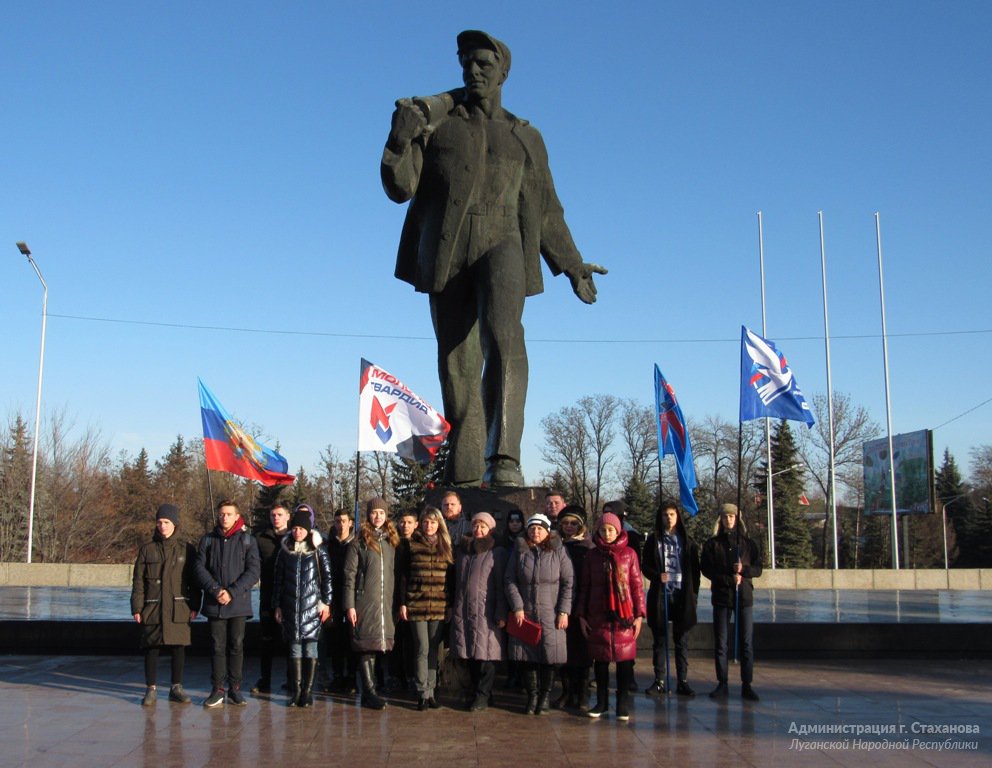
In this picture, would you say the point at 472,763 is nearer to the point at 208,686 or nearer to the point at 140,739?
the point at 140,739

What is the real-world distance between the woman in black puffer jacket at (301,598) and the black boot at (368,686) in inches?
14.0

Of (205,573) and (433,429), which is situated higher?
(433,429)

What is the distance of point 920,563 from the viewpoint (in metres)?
53.9

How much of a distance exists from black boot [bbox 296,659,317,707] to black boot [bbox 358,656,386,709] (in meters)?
0.34

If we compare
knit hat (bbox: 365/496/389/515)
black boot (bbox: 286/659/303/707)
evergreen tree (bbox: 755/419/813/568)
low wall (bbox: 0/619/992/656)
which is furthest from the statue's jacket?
evergreen tree (bbox: 755/419/813/568)

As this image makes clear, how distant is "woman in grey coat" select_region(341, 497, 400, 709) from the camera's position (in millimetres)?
7148

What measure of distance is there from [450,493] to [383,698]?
1.56 metres

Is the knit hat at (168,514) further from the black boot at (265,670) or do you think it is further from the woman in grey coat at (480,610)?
the woman in grey coat at (480,610)

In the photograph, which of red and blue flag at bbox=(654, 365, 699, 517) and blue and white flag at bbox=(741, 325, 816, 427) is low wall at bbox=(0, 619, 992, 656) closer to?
red and blue flag at bbox=(654, 365, 699, 517)

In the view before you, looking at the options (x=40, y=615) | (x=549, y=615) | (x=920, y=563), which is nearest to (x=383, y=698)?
(x=549, y=615)

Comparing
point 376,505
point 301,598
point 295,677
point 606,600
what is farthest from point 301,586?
point 606,600

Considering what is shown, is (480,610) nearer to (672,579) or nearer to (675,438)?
(672,579)

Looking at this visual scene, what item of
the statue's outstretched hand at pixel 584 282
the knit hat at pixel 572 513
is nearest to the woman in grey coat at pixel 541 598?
the knit hat at pixel 572 513

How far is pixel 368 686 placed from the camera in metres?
7.10
